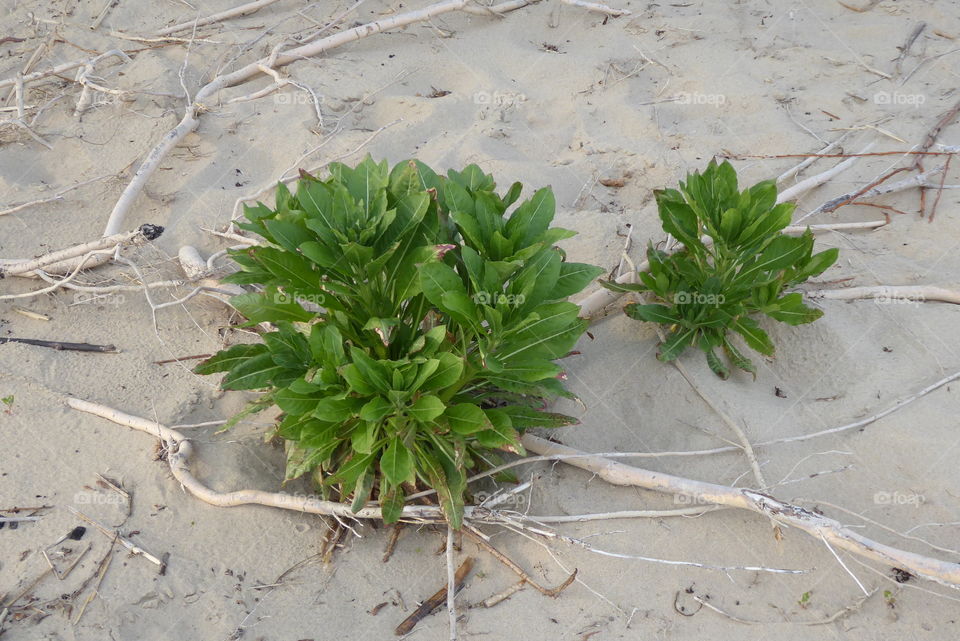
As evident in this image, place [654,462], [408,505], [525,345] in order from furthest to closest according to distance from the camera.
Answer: [654,462] < [408,505] < [525,345]

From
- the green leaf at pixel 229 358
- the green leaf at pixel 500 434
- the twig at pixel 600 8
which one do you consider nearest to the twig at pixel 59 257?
the green leaf at pixel 229 358

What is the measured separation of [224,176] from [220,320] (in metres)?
1.19

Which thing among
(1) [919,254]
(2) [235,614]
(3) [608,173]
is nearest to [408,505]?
(2) [235,614]

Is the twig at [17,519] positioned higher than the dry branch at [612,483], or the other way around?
the dry branch at [612,483]

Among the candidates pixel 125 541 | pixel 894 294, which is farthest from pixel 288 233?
pixel 894 294

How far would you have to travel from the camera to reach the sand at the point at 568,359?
9.44 ft

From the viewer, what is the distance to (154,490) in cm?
315

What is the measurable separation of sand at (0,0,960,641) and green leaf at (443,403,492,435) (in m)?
0.62

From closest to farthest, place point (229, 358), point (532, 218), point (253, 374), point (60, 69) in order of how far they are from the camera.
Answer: point (532, 218) → point (253, 374) → point (229, 358) → point (60, 69)

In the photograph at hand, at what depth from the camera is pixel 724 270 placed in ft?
11.2

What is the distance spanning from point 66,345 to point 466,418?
2171 mm

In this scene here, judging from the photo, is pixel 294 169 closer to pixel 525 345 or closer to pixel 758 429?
pixel 525 345

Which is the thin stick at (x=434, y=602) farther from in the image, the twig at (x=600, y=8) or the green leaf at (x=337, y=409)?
the twig at (x=600, y=8)

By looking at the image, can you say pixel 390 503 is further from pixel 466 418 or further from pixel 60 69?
pixel 60 69
